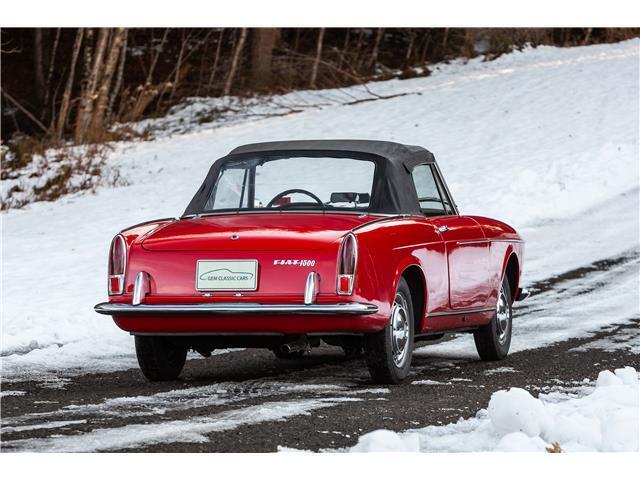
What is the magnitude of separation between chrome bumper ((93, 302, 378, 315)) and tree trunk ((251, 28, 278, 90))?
23.7 meters

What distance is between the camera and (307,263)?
7094 millimetres

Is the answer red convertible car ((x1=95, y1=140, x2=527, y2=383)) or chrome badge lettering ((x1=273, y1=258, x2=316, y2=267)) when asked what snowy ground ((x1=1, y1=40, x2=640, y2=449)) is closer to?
red convertible car ((x1=95, y1=140, x2=527, y2=383))

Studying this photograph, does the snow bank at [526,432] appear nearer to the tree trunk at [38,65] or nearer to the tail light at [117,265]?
the tail light at [117,265]

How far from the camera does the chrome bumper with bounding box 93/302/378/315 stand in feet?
23.0

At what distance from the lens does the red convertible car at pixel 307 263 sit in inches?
280

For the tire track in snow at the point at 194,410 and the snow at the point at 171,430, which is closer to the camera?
the snow at the point at 171,430

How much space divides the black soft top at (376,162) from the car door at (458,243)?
21cm

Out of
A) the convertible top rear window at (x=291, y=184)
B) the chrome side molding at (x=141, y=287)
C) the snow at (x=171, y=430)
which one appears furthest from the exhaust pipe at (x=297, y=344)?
the convertible top rear window at (x=291, y=184)

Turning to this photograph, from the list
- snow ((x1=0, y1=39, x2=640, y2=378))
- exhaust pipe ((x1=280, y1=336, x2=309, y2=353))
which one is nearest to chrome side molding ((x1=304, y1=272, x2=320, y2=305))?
exhaust pipe ((x1=280, y1=336, x2=309, y2=353))

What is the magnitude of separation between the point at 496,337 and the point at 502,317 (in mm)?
293

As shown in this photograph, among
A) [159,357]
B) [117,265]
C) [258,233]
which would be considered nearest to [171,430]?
[258,233]

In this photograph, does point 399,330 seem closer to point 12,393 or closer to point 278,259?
point 278,259

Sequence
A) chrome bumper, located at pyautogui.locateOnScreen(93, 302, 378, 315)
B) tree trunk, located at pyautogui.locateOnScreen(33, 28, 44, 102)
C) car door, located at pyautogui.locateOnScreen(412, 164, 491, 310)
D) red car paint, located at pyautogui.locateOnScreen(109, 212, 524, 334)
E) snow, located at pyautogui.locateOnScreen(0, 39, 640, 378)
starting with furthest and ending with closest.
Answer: tree trunk, located at pyautogui.locateOnScreen(33, 28, 44, 102) → snow, located at pyautogui.locateOnScreen(0, 39, 640, 378) → car door, located at pyautogui.locateOnScreen(412, 164, 491, 310) → red car paint, located at pyautogui.locateOnScreen(109, 212, 524, 334) → chrome bumper, located at pyautogui.locateOnScreen(93, 302, 378, 315)
